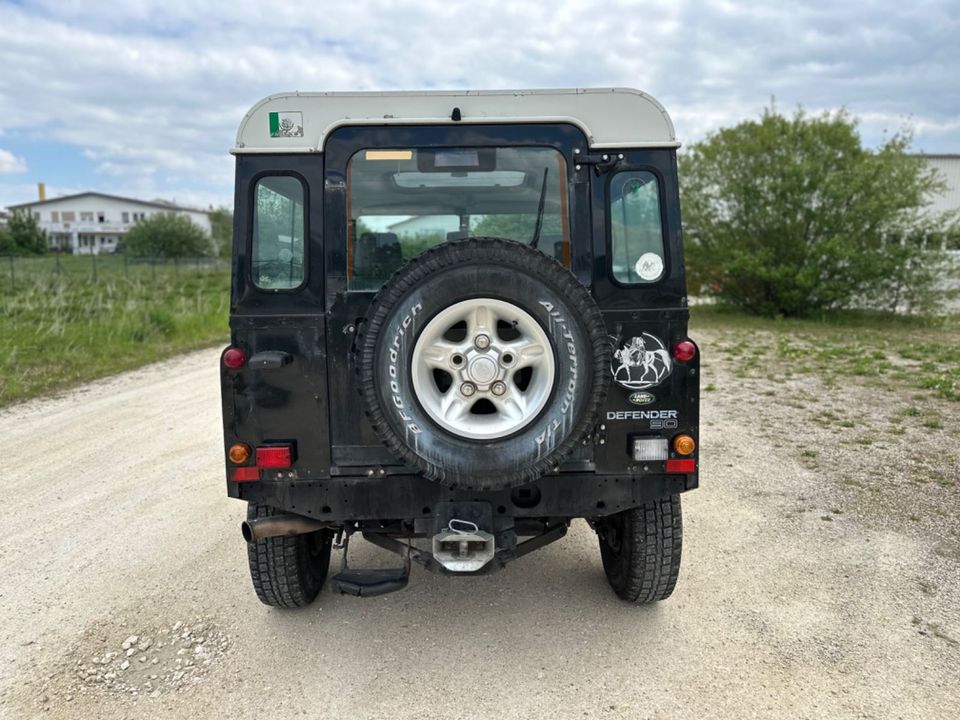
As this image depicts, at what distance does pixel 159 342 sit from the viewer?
1390 cm

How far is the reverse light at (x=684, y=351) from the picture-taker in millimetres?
3291

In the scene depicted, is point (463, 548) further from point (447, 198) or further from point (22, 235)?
point (22, 235)

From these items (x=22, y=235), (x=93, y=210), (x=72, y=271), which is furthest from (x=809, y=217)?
(x=93, y=210)

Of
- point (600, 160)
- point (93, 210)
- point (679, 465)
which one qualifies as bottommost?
point (679, 465)

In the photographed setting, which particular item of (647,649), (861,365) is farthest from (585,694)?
(861,365)

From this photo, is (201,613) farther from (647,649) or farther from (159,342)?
(159,342)

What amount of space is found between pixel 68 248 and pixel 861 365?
89.0m

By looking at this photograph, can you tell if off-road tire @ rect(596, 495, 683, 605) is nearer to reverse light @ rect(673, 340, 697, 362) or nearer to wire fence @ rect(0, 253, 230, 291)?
reverse light @ rect(673, 340, 697, 362)

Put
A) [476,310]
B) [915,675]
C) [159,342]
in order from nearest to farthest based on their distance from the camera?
[476,310]
[915,675]
[159,342]

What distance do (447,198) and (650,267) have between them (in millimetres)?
996

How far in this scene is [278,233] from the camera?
3369mm

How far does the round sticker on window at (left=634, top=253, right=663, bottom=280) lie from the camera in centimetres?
336

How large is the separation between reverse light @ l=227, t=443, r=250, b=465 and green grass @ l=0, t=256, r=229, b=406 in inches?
284

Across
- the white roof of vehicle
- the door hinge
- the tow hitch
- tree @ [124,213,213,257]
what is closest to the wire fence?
the white roof of vehicle
